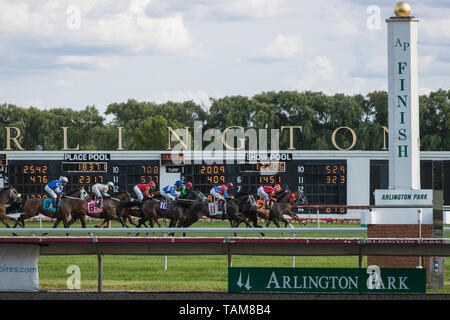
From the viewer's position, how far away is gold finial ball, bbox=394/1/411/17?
49.8 feet

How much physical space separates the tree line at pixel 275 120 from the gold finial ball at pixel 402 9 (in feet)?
151

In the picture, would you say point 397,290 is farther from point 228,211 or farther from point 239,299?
point 228,211

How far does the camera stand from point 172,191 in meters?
23.7

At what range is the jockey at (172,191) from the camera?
923 inches

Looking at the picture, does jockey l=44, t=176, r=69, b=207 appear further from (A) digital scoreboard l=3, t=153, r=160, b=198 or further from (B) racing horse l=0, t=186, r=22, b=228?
(A) digital scoreboard l=3, t=153, r=160, b=198

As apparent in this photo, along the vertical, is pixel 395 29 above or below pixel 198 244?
above

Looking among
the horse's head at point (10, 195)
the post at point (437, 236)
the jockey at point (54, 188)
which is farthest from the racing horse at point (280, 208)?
the post at point (437, 236)

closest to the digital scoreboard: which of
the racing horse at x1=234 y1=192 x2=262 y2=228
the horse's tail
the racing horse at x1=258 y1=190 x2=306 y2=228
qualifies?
the horse's tail

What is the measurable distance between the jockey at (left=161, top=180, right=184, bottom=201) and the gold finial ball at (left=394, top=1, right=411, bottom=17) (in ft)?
31.4

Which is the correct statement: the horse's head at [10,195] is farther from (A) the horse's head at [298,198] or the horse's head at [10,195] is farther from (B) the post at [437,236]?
(B) the post at [437,236]

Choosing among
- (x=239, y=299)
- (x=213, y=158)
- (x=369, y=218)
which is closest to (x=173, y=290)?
(x=239, y=299)

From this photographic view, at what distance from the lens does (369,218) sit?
14.6 m

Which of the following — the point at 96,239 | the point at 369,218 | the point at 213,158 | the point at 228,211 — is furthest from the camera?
the point at 213,158
